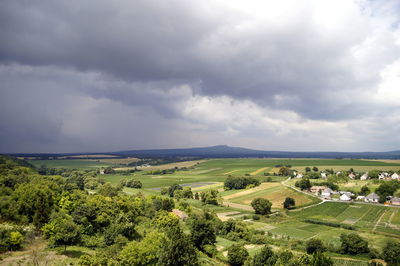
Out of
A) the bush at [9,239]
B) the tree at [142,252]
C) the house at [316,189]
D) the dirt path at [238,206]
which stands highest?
the bush at [9,239]

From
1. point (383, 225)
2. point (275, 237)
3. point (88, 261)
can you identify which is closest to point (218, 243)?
point (275, 237)

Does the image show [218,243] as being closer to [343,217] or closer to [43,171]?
[343,217]

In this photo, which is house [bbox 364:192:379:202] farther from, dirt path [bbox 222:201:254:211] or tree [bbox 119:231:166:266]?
tree [bbox 119:231:166:266]

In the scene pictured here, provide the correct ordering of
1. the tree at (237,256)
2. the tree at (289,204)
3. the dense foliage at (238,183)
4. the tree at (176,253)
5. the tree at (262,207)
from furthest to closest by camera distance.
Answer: the dense foliage at (238,183) → the tree at (289,204) → the tree at (262,207) → the tree at (237,256) → the tree at (176,253)

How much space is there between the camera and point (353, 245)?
138 feet

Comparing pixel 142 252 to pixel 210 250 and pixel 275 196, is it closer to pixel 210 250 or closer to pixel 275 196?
pixel 210 250

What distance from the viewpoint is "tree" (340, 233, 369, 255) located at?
41750 mm

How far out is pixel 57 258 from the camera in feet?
96.8

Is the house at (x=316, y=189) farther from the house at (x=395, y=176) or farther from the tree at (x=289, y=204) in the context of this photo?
the house at (x=395, y=176)

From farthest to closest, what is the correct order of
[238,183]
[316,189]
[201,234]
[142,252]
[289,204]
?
[238,183]
[316,189]
[289,204]
[201,234]
[142,252]

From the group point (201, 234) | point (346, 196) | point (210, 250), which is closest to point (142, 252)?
point (201, 234)

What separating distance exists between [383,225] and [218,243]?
3962 cm

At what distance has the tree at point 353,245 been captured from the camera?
41.8m

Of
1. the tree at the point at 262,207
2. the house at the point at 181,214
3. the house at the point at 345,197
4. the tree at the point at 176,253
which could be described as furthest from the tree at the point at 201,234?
the house at the point at 345,197
